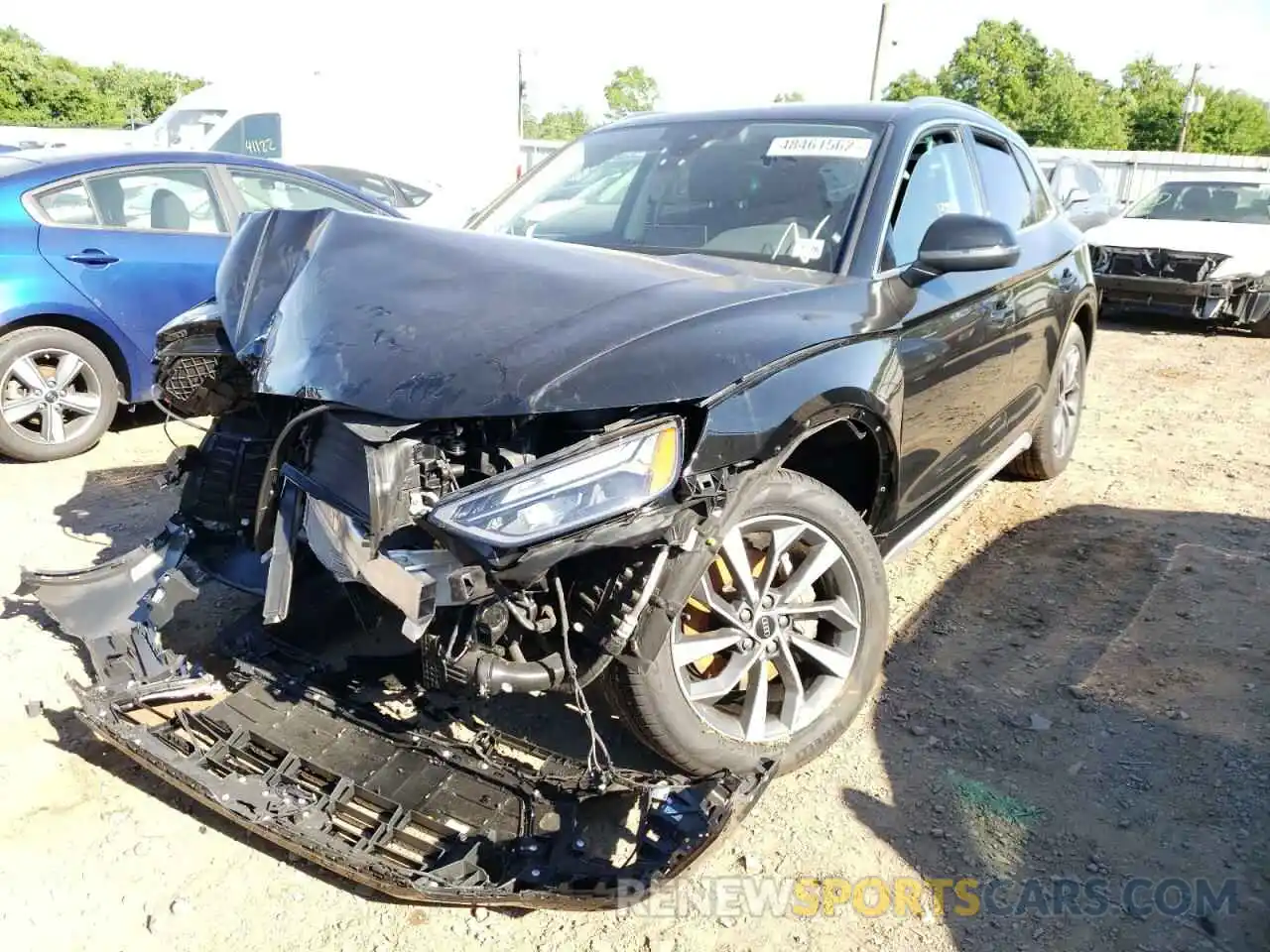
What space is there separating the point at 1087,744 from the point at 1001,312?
1.68 meters

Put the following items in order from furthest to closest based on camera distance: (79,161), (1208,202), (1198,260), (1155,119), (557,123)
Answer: (557,123)
(1155,119)
(1208,202)
(1198,260)
(79,161)

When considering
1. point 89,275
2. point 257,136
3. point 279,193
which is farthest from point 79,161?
point 257,136

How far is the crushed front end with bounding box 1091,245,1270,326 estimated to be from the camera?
950cm

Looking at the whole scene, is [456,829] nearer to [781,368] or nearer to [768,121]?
[781,368]

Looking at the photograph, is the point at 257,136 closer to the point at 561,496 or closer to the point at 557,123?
the point at 561,496

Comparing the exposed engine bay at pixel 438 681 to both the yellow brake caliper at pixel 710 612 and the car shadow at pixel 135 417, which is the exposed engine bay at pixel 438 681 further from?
the car shadow at pixel 135 417

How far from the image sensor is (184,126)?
12008 millimetres

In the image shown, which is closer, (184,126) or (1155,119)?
(184,126)

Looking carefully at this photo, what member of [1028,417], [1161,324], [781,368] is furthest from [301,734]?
[1161,324]

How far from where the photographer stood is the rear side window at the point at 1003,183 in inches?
157

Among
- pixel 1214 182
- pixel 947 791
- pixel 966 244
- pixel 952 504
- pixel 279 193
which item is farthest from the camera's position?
pixel 1214 182

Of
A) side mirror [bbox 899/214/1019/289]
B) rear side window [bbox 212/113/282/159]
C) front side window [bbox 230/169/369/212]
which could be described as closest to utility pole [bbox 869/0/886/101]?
rear side window [bbox 212/113/282/159]

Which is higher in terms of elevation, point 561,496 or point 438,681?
point 561,496

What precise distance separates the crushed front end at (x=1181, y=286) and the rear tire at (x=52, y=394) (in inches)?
341
